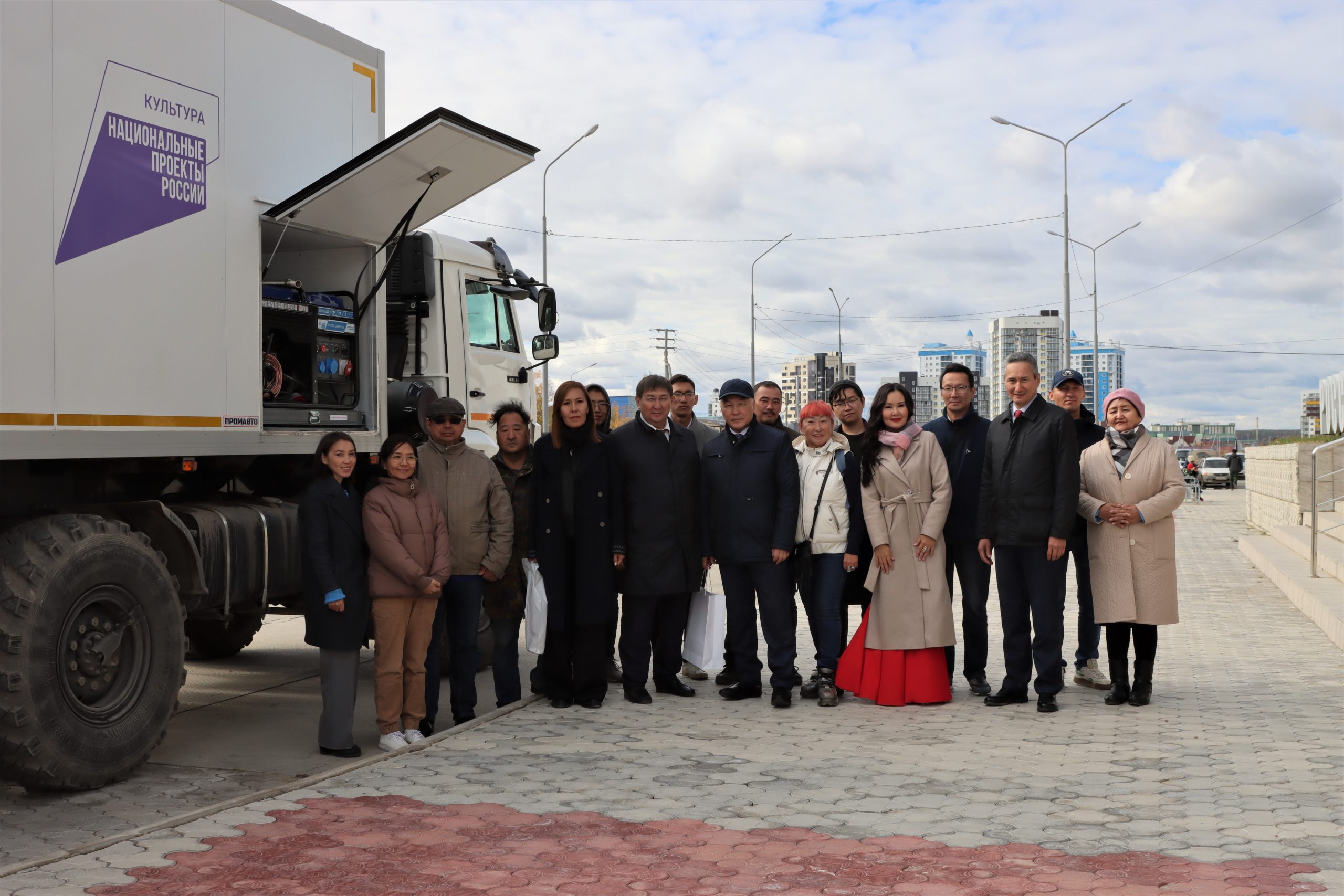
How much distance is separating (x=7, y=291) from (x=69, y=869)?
7.40 feet

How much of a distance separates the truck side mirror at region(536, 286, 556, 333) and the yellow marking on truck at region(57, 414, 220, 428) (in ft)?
12.7

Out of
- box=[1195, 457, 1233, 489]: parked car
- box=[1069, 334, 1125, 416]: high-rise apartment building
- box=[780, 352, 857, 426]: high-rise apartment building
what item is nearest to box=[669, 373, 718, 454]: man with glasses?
box=[780, 352, 857, 426]: high-rise apartment building

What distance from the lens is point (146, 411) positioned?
560 centimetres

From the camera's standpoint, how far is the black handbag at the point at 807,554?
7.27 metres

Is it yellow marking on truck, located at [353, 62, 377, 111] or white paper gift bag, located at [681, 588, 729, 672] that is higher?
yellow marking on truck, located at [353, 62, 377, 111]

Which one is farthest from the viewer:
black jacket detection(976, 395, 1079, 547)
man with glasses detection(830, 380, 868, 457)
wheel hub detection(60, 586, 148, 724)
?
man with glasses detection(830, 380, 868, 457)

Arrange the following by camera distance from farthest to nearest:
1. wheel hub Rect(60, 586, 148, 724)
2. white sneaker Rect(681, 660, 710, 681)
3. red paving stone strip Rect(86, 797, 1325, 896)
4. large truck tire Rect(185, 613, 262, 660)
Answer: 1. large truck tire Rect(185, 613, 262, 660)
2. white sneaker Rect(681, 660, 710, 681)
3. wheel hub Rect(60, 586, 148, 724)
4. red paving stone strip Rect(86, 797, 1325, 896)

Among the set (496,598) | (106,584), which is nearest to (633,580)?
(496,598)

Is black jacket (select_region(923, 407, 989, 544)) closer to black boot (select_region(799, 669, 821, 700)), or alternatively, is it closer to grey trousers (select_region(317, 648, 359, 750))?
black boot (select_region(799, 669, 821, 700))

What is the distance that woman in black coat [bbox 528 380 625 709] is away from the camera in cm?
711

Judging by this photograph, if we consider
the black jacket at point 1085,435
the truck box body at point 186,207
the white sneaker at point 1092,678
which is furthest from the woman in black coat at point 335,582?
the white sneaker at point 1092,678

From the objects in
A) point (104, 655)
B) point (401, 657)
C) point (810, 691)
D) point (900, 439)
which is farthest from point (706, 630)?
point (104, 655)

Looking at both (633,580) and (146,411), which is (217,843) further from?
(633,580)

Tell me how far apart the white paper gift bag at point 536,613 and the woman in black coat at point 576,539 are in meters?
0.04
